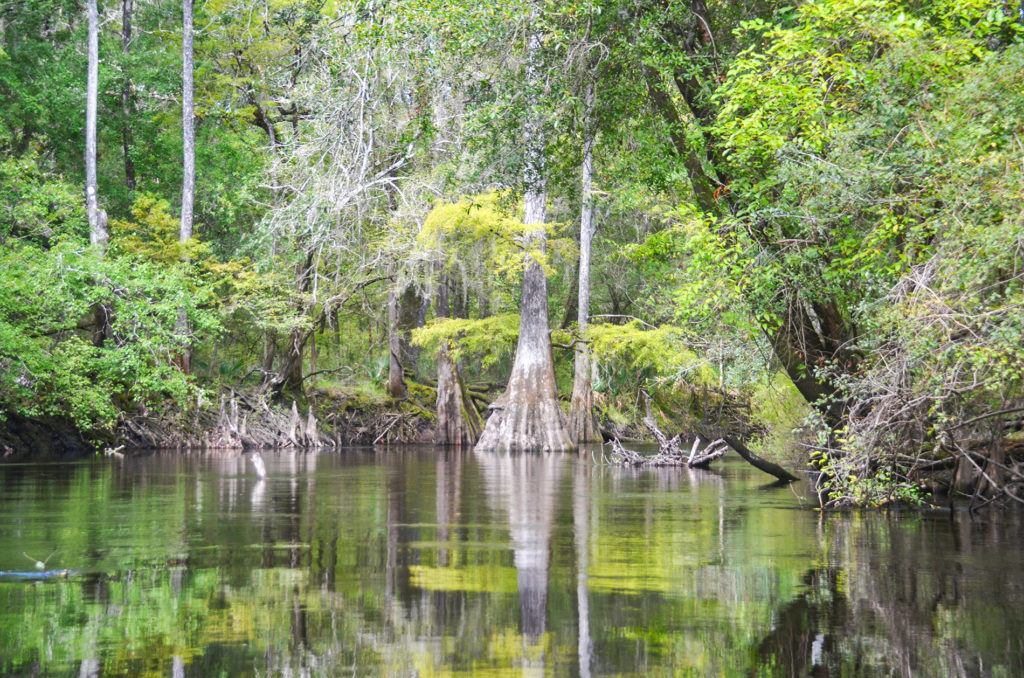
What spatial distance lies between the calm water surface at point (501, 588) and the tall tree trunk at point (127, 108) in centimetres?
2449

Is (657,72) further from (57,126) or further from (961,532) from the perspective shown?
(57,126)

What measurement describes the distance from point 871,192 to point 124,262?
2127 centimetres

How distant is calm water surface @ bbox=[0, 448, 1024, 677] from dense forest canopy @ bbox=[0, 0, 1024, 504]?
1.88 m

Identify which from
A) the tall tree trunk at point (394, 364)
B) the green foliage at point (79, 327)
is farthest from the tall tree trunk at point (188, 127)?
the tall tree trunk at point (394, 364)

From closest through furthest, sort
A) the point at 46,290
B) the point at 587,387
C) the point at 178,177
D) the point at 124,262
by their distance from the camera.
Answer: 1. the point at 46,290
2. the point at 124,262
3. the point at 587,387
4. the point at 178,177

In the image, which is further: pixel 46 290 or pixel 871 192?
pixel 46 290

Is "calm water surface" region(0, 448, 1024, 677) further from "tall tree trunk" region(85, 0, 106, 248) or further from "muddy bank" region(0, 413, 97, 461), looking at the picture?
"tall tree trunk" region(85, 0, 106, 248)

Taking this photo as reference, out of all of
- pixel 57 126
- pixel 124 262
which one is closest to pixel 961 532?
pixel 124 262

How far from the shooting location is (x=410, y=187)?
29219mm

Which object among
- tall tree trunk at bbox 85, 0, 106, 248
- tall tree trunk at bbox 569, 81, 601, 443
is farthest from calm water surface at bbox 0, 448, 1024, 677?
tall tree trunk at bbox 569, 81, 601, 443

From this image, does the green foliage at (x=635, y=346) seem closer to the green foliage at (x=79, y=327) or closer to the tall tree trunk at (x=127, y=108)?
the green foliage at (x=79, y=327)

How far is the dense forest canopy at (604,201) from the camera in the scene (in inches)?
413

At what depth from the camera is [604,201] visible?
689 inches

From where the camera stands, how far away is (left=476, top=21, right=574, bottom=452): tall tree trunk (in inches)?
1238
